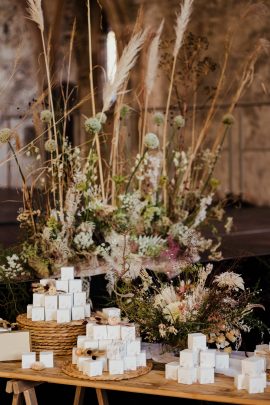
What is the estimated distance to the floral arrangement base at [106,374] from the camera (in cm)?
283

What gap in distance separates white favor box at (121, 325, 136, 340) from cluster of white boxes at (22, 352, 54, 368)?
0.25 metres

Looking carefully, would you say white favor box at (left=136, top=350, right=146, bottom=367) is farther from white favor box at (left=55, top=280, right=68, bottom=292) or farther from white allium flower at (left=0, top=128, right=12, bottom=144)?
white allium flower at (left=0, top=128, right=12, bottom=144)

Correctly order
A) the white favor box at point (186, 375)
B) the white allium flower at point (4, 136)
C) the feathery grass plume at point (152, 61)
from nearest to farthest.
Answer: the white favor box at point (186, 375) < the white allium flower at point (4, 136) < the feathery grass plume at point (152, 61)

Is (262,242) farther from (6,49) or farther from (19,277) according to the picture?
(19,277)

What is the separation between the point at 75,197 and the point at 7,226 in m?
1.63

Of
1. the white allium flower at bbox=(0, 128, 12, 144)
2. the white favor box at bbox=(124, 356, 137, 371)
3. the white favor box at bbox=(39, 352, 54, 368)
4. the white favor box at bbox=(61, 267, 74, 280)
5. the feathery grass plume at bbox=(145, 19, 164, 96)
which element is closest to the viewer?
the white favor box at bbox=(124, 356, 137, 371)

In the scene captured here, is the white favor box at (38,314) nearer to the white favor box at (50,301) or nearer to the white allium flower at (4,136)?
the white favor box at (50,301)

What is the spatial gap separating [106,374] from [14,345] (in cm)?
40

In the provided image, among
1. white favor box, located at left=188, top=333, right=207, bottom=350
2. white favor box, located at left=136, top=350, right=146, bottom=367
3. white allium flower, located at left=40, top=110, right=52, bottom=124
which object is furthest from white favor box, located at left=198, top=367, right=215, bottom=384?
white allium flower, located at left=40, top=110, right=52, bottom=124

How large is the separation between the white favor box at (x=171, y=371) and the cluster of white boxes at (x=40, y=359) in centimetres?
40

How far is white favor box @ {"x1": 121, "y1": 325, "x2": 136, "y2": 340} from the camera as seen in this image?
298 centimetres

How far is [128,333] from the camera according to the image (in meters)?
2.99

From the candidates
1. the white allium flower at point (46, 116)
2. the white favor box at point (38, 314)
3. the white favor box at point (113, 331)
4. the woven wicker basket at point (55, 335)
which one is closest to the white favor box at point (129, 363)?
the white favor box at point (113, 331)

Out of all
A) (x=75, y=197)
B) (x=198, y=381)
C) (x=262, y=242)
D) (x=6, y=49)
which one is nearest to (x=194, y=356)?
(x=198, y=381)
